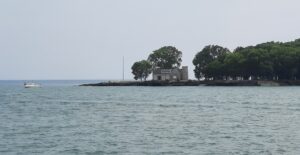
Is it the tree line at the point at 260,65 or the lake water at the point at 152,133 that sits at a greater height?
the tree line at the point at 260,65

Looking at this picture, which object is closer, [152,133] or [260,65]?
[152,133]

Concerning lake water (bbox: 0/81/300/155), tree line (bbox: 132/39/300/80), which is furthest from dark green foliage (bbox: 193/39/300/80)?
lake water (bbox: 0/81/300/155)

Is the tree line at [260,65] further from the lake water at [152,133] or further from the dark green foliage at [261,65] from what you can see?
the lake water at [152,133]

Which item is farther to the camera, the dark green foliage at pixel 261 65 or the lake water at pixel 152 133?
the dark green foliage at pixel 261 65

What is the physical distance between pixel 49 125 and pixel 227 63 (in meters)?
132

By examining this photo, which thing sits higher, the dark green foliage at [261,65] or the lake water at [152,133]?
the dark green foliage at [261,65]

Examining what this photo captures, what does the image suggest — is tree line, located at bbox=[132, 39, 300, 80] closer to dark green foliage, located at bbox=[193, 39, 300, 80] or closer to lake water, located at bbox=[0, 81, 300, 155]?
dark green foliage, located at bbox=[193, 39, 300, 80]

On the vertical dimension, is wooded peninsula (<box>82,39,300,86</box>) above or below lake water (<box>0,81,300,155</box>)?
above

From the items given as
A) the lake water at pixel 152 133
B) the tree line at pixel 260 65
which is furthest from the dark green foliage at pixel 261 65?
the lake water at pixel 152 133

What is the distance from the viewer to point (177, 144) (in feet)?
124

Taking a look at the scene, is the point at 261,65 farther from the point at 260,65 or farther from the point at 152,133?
the point at 152,133

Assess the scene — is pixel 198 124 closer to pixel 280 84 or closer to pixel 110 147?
pixel 110 147

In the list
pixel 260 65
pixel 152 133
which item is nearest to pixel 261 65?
pixel 260 65

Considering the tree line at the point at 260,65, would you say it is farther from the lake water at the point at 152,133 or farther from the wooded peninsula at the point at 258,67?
the lake water at the point at 152,133
